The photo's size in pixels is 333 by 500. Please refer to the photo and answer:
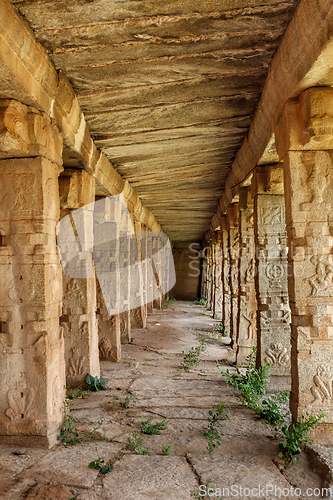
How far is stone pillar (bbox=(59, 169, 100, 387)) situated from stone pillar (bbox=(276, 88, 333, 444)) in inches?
105

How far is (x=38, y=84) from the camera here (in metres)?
3.06

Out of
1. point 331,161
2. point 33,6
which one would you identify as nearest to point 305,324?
point 331,161

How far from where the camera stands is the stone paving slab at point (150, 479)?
102 inches

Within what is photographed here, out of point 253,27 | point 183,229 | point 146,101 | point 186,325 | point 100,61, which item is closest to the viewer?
point 253,27

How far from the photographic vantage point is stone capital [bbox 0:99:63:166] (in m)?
3.02

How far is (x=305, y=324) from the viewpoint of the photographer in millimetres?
3297

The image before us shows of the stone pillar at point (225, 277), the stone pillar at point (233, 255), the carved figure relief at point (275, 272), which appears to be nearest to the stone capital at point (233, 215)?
the stone pillar at point (233, 255)

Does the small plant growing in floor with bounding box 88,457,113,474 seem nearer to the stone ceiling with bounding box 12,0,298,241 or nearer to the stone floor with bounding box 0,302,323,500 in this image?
the stone floor with bounding box 0,302,323,500

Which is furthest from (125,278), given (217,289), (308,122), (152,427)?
(308,122)

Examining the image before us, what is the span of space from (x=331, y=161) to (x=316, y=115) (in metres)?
0.56

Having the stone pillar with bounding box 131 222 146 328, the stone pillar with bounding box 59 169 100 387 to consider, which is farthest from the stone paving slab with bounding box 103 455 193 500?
the stone pillar with bounding box 131 222 146 328

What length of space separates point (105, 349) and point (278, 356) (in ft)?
10.7

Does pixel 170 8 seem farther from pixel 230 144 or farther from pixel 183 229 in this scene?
pixel 183 229

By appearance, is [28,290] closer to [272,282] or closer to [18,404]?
[18,404]
